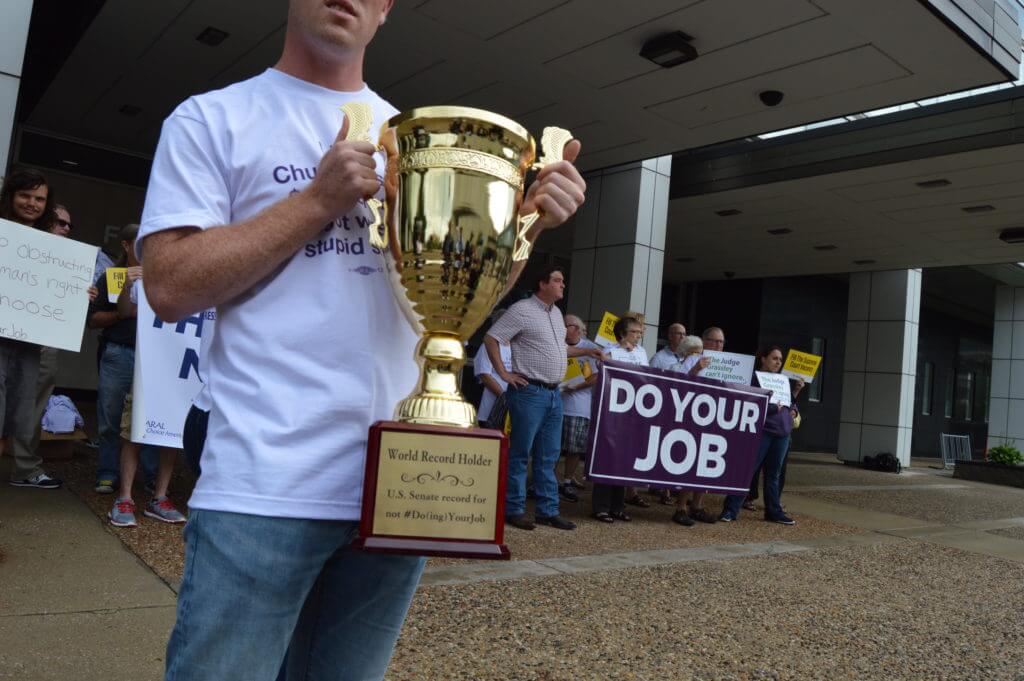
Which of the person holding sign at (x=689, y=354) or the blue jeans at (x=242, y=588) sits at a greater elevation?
the person holding sign at (x=689, y=354)

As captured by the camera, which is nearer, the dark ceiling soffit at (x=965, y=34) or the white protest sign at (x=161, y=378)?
the white protest sign at (x=161, y=378)

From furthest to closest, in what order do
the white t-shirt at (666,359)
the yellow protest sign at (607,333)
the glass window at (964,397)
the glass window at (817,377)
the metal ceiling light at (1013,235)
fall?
the glass window at (964,397) → the glass window at (817,377) → the metal ceiling light at (1013,235) → the white t-shirt at (666,359) → the yellow protest sign at (607,333)

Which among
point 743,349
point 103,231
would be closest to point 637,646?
point 103,231

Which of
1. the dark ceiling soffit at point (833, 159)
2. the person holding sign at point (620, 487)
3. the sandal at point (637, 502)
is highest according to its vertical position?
the dark ceiling soffit at point (833, 159)

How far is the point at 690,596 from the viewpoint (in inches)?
178

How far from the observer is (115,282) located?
4.86 m

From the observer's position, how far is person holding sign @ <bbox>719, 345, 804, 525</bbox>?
7.62 meters

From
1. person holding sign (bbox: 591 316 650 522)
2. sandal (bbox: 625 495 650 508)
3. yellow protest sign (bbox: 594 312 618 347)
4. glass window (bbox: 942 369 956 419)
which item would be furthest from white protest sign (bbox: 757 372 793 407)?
glass window (bbox: 942 369 956 419)

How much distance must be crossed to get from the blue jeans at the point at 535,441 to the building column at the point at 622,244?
4.77 m

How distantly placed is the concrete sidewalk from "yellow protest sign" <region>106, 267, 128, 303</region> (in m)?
1.37

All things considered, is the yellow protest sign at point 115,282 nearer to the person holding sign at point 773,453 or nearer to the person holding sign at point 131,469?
the person holding sign at point 131,469

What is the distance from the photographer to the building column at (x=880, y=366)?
17.6m

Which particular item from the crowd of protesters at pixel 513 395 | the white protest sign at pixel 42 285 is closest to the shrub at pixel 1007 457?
the crowd of protesters at pixel 513 395

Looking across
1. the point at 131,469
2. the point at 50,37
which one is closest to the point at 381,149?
the point at 131,469
